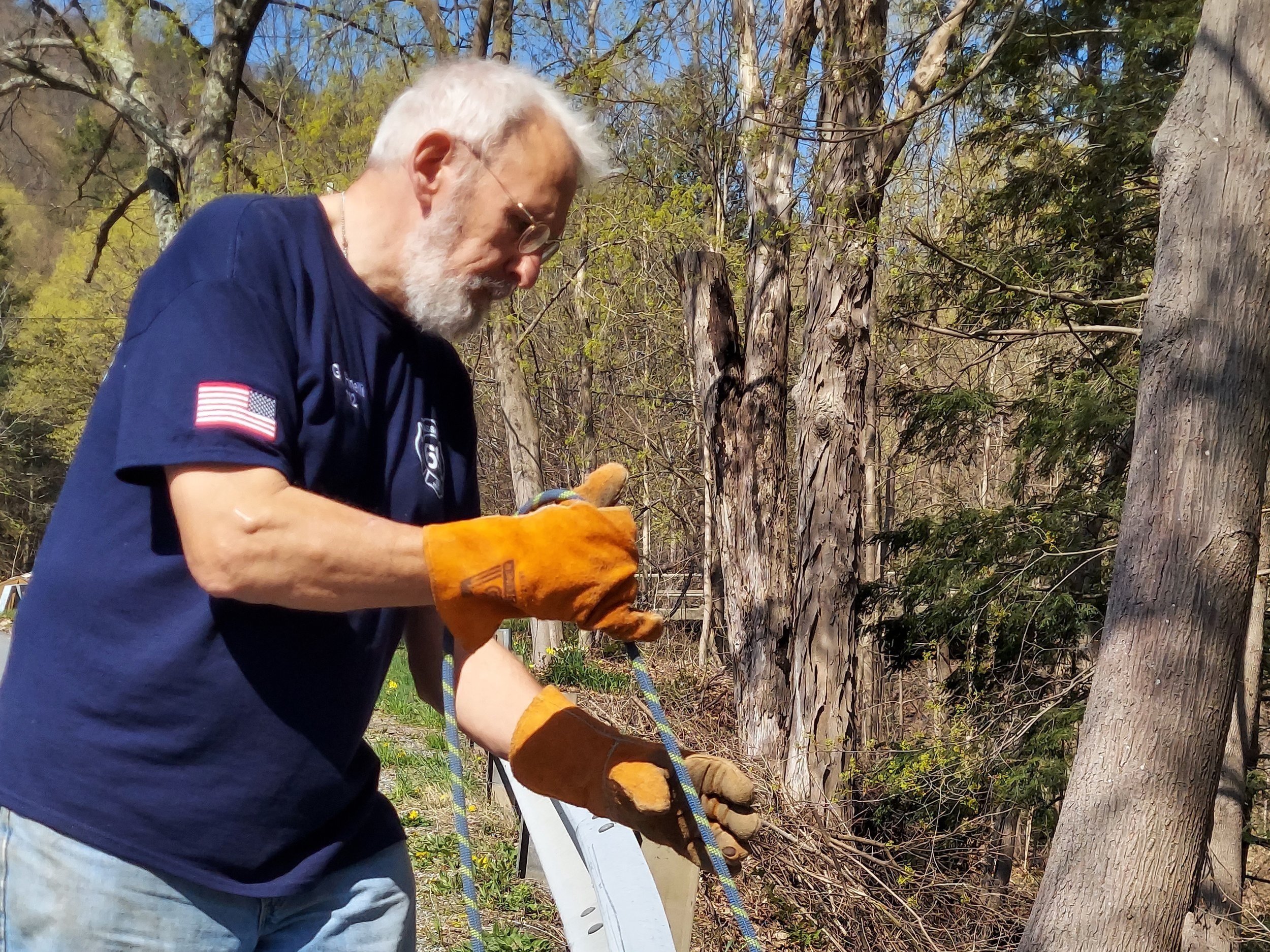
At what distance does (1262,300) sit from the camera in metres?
3.38

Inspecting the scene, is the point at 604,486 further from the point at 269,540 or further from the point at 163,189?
the point at 163,189

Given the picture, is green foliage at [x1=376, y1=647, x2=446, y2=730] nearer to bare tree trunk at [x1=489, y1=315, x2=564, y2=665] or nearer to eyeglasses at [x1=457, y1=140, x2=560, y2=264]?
bare tree trunk at [x1=489, y1=315, x2=564, y2=665]

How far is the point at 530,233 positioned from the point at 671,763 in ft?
3.19

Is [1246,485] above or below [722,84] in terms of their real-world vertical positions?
below

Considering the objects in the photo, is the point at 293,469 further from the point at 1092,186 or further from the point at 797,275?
the point at 797,275

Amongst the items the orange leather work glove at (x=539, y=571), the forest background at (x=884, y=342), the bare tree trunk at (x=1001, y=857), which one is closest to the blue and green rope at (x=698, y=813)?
the orange leather work glove at (x=539, y=571)

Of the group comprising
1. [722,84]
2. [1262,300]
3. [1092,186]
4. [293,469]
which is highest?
[722,84]

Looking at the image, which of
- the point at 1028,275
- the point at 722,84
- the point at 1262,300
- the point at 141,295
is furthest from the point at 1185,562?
the point at 722,84

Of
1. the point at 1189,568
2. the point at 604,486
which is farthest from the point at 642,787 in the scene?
the point at 1189,568

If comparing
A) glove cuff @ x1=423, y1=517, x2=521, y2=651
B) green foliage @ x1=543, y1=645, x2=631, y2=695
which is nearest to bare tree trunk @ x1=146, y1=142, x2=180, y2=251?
green foliage @ x1=543, y1=645, x2=631, y2=695

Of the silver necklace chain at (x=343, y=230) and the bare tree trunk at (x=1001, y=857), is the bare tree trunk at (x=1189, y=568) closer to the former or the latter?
the bare tree trunk at (x=1001, y=857)

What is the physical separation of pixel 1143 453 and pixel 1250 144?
1048mm

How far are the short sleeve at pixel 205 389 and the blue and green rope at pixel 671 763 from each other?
0.47 metres

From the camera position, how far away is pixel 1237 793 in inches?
267
